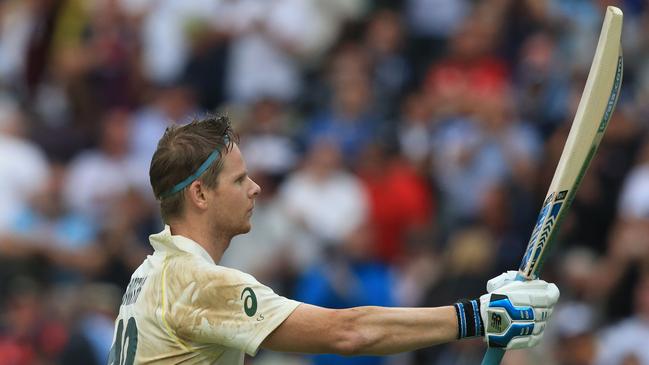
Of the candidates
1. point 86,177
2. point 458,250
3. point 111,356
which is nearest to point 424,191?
point 458,250

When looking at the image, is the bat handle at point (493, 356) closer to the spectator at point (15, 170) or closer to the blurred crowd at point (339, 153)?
the blurred crowd at point (339, 153)

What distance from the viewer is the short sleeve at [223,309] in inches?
231

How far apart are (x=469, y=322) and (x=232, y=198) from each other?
1.11 meters

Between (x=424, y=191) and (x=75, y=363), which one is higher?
(x=424, y=191)

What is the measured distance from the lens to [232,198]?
6203 mm

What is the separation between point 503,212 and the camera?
1194 centimetres

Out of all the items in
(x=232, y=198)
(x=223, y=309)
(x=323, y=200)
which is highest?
(x=323, y=200)

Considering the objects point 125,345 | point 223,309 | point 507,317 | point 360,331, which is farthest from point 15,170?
point 507,317

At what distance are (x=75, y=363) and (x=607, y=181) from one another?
4410 mm

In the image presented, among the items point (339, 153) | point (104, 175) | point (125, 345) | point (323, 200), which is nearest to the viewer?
point (125, 345)

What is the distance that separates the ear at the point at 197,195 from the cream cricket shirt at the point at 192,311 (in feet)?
0.49

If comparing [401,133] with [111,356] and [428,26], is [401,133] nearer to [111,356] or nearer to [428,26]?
[428,26]

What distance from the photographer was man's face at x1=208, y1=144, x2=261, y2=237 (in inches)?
244

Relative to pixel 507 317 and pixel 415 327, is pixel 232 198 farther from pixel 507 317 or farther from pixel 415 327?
pixel 507 317
